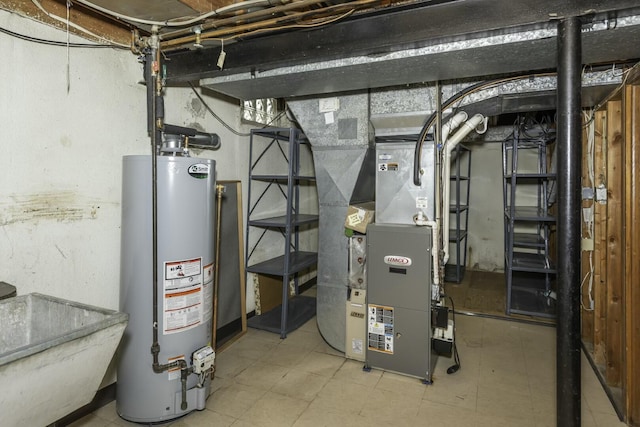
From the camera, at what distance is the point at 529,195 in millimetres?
5406

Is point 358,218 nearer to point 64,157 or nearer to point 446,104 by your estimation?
point 446,104

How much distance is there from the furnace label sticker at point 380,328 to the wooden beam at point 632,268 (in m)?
1.36

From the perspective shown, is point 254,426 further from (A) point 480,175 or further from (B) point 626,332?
(A) point 480,175

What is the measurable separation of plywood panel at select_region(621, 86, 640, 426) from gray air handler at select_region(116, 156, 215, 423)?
2.40m

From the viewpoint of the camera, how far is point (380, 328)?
2.67 meters

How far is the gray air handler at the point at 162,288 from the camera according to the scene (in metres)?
2.06

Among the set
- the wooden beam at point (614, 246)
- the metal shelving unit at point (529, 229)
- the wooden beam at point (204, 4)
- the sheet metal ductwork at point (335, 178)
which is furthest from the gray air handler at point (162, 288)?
the metal shelving unit at point (529, 229)

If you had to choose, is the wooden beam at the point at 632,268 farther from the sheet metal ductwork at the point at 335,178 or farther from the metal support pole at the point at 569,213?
the sheet metal ductwork at the point at 335,178

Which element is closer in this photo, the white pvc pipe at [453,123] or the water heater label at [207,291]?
the water heater label at [207,291]

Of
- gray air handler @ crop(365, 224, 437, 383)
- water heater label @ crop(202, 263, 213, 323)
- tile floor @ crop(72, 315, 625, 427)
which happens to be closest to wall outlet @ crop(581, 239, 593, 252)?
tile floor @ crop(72, 315, 625, 427)

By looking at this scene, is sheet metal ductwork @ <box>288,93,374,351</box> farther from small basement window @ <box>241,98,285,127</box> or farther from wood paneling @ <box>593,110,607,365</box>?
wood paneling @ <box>593,110,607,365</box>

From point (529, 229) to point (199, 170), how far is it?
16.4 feet

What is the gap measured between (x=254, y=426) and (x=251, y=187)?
212 cm

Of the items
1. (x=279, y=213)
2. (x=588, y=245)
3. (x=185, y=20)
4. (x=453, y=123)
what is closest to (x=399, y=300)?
(x=453, y=123)
